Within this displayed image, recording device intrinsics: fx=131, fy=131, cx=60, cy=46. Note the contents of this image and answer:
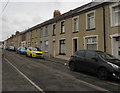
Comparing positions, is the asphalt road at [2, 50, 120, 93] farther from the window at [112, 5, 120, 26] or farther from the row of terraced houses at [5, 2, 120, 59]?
the window at [112, 5, 120, 26]

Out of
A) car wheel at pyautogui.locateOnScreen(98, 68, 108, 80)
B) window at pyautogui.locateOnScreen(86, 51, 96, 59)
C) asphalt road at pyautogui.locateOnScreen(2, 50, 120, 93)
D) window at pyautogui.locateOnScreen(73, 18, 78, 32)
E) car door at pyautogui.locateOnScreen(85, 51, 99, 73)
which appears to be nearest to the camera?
asphalt road at pyautogui.locateOnScreen(2, 50, 120, 93)

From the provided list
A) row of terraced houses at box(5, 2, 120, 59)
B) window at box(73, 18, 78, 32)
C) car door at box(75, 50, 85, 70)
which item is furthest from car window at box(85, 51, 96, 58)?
window at box(73, 18, 78, 32)

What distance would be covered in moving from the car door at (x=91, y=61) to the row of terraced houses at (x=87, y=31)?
453 cm

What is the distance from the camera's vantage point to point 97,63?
852 cm

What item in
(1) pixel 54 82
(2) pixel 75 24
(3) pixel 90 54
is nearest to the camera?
(1) pixel 54 82

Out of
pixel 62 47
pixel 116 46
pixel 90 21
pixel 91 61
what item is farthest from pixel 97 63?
pixel 62 47

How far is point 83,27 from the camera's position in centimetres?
1688

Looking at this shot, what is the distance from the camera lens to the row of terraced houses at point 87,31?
1323 cm

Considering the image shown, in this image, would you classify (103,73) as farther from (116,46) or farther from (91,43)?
(91,43)

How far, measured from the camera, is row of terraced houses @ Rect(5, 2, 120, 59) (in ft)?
43.4

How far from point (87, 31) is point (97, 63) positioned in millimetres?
8268

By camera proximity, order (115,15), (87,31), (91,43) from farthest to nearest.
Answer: (87,31)
(91,43)
(115,15)

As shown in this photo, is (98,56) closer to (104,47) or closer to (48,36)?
(104,47)

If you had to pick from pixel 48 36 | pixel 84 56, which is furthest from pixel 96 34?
pixel 48 36
